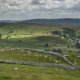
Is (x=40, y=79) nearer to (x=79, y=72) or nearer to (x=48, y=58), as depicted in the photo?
(x=79, y=72)

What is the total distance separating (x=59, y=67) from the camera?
130m

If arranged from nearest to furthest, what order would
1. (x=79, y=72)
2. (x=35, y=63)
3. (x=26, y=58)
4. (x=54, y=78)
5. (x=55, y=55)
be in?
(x=54, y=78)
(x=79, y=72)
(x=35, y=63)
(x=26, y=58)
(x=55, y=55)

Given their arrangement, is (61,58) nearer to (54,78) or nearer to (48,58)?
(48,58)

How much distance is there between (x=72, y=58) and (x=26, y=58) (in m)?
26.3

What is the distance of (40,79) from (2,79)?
38.5 ft

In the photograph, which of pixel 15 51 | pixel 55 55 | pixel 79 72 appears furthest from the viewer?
pixel 15 51

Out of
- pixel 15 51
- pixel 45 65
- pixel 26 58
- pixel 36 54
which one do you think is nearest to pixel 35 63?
pixel 45 65

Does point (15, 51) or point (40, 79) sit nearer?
point (40, 79)

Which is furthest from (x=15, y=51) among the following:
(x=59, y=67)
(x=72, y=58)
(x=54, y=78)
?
(x=54, y=78)

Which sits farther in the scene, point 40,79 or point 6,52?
point 6,52

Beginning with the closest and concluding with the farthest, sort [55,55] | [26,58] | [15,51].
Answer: [26,58]
[55,55]
[15,51]

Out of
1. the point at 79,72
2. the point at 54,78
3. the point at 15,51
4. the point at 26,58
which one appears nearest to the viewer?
the point at 54,78

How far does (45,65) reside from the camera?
133250 mm

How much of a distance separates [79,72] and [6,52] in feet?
195
